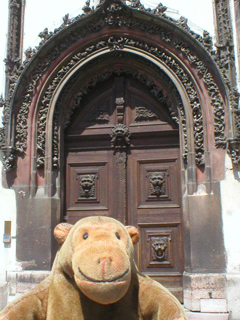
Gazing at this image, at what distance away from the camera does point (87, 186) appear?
19.2 feet

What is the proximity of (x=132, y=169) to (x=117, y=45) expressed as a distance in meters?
2.03

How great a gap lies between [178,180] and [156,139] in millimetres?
777

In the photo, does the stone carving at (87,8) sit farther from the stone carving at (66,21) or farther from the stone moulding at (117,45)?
the stone carving at (66,21)

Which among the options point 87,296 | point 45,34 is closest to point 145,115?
point 45,34

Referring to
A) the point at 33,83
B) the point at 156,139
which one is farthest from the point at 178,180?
the point at 33,83

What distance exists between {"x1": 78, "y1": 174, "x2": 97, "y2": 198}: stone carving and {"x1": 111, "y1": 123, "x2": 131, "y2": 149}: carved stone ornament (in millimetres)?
679

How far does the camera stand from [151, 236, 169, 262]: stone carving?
554 centimetres

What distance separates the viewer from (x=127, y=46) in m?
5.80

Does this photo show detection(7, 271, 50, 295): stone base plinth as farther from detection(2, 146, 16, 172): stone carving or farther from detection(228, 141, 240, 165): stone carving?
detection(228, 141, 240, 165): stone carving

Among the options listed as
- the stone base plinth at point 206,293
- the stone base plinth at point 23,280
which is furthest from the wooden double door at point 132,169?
the stone base plinth at point 23,280

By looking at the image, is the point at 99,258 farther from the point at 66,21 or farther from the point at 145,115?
the point at 66,21

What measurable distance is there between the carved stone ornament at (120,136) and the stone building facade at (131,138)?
0.06 feet

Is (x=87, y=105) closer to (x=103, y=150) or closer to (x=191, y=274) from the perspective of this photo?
(x=103, y=150)

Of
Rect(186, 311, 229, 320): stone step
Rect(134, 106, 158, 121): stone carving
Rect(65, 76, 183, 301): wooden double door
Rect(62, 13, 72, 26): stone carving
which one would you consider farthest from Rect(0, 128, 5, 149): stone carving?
Rect(186, 311, 229, 320): stone step
